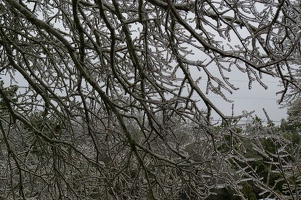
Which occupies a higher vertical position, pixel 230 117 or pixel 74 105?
pixel 74 105

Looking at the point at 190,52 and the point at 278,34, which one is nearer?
the point at 278,34

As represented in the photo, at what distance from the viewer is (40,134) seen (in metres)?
3.73

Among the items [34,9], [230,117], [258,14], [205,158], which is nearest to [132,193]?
[205,158]

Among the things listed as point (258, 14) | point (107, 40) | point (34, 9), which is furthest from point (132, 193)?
point (34, 9)

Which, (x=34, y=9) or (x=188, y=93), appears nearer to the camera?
(x=188, y=93)

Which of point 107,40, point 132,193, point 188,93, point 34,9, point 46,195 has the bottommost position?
point 132,193

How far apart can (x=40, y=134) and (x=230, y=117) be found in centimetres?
152

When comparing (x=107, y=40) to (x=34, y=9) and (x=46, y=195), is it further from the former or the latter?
(x=46, y=195)

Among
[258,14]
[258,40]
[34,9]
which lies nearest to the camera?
[258,14]

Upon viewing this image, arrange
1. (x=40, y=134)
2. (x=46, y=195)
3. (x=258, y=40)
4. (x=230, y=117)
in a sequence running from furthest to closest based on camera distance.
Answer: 1. (x=46, y=195)
2. (x=40, y=134)
3. (x=230, y=117)
4. (x=258, y=40)

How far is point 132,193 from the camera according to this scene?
385cm

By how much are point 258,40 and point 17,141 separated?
2.53 metres

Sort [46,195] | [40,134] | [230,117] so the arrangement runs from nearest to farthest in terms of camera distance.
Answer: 1. [230,117]
2. [40,134]
3. [46,195]

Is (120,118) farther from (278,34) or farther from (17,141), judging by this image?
(17,141)
